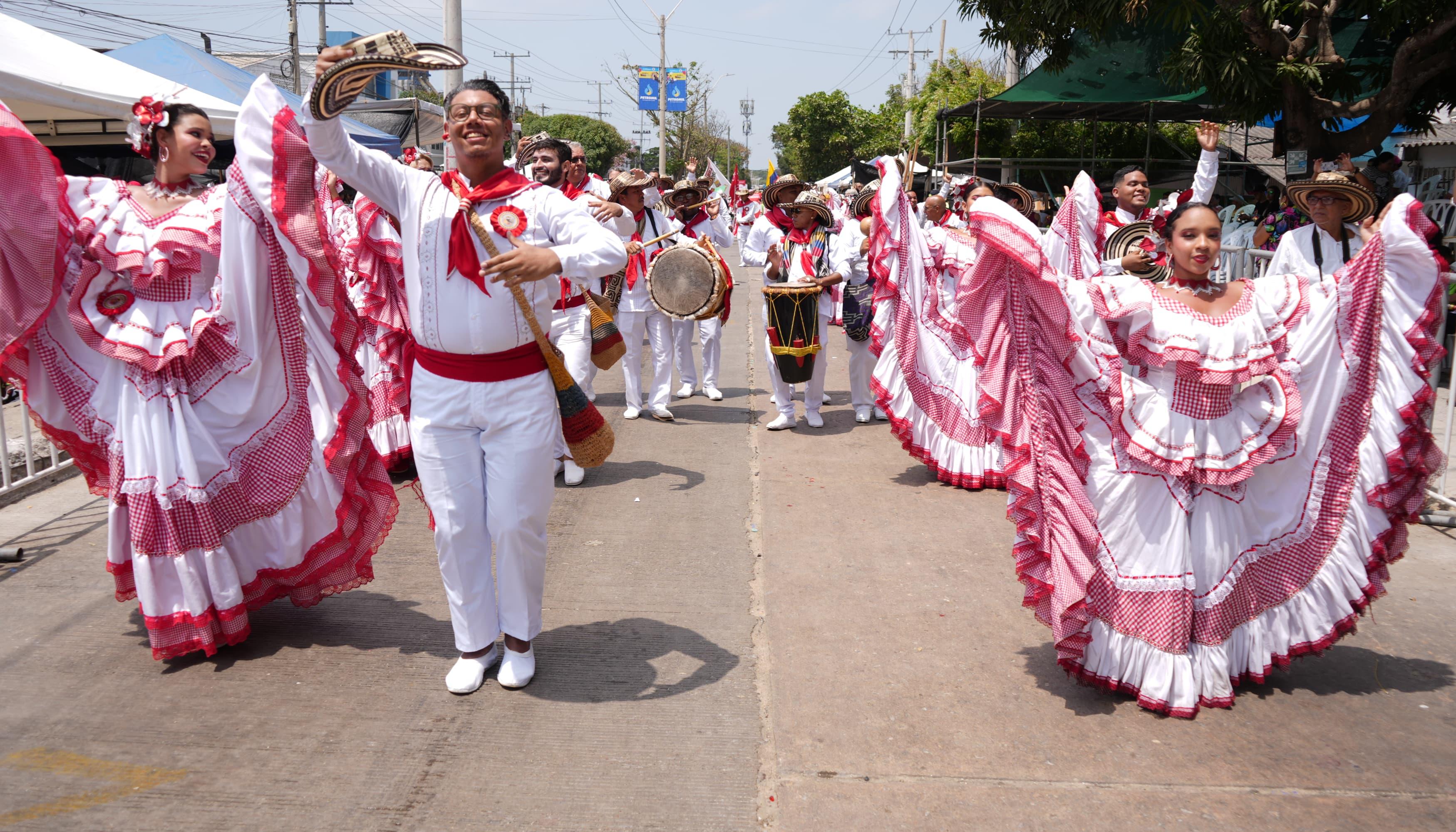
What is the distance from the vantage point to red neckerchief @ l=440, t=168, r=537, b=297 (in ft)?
11.8

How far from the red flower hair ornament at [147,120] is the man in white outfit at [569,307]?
6.82ft

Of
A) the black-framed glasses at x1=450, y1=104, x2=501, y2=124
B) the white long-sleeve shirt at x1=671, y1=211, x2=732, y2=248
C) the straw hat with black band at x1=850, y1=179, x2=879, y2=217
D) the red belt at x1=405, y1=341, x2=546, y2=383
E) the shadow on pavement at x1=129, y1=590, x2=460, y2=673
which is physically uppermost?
the black-framed glasses at x1=450, y1=104, x2=501, y2=124

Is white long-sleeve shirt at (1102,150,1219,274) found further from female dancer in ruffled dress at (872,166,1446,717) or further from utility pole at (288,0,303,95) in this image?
utility pole at (288,0,303,95)

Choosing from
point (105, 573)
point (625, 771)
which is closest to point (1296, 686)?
point (625, 771)

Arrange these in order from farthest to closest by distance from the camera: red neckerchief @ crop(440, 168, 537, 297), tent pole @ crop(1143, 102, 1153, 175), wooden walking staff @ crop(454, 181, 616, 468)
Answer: tent pole @ crop(1143, 102, 1153, 175) < wooden walking staff @ crop(454, 181, 616, 468) < red neckerchief @ crop(440, 168, 537, 297)

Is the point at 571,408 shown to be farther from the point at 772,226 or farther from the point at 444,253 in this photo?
the point at 772,226

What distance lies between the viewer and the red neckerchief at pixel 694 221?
9.43 meters

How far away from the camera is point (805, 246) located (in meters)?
8.74

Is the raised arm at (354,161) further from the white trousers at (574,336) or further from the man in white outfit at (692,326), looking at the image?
the man in white outfit at (692,326)

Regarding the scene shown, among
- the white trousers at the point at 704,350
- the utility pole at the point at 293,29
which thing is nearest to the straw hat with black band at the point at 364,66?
the white trousers at the point at 704,350


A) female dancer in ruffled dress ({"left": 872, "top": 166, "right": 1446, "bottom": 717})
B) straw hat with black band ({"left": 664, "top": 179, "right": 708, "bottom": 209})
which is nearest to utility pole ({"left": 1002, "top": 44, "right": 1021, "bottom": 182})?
straw hat with black band ({"left": 664, "top": 179, "right": 708, "bottom": 209})

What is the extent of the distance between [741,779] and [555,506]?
335 centimetres

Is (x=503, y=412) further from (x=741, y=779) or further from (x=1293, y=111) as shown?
(x=1293, y=111)

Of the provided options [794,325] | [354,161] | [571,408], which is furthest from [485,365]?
[794,325]
